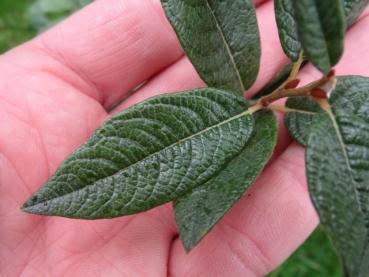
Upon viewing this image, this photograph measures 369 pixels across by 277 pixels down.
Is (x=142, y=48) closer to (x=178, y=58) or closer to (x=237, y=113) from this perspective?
(x=178, y=58)

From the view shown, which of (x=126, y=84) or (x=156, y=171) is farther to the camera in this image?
(x=126, y=84)

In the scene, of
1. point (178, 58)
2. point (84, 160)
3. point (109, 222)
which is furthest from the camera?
point (178, 58)

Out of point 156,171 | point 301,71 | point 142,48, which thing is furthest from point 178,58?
point 156,171

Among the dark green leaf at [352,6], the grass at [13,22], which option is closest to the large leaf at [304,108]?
the dark green leaf at [352,6]

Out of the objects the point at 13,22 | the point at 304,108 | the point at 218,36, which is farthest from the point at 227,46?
the point at 13,22

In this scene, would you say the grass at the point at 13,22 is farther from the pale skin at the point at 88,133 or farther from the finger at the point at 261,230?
the finger at the point at 261,230

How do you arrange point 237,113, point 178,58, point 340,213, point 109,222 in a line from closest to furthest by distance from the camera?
point 340,213
point 237,113
point 109,222
point 178,58

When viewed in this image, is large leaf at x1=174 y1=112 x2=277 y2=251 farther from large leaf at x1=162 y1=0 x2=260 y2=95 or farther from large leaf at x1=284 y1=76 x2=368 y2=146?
large leaf at x1=162 y1=0 x2=260 y2=95
